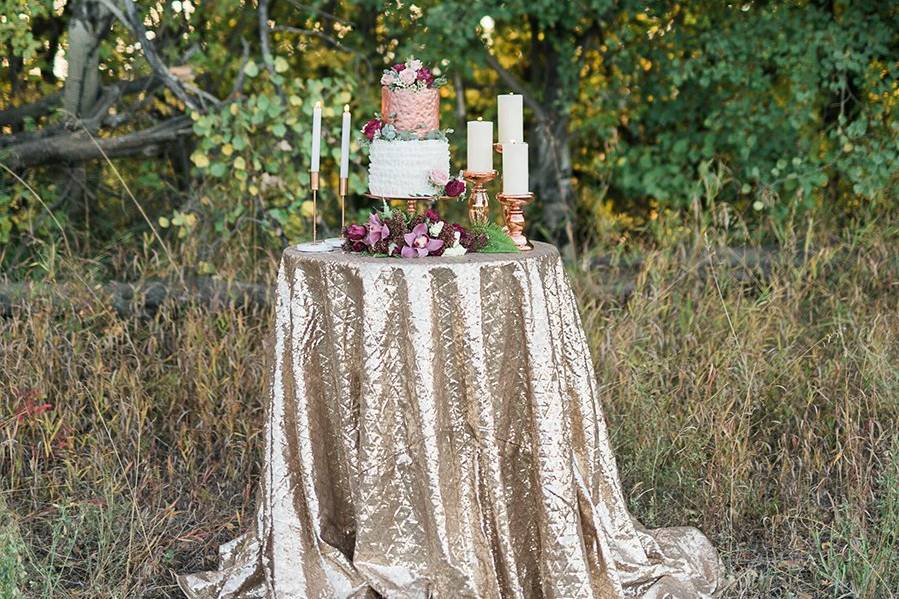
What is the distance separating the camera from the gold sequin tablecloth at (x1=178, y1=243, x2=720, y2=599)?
227 cm

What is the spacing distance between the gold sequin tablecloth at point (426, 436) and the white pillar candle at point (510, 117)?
0.89ft

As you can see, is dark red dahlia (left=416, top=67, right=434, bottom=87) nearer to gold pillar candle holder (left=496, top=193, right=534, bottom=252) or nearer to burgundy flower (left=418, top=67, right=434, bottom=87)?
burgundy flower (left=418, top=67, right=434, bottom=87)

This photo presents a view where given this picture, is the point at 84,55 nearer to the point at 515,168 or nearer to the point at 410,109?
the point at 410,109

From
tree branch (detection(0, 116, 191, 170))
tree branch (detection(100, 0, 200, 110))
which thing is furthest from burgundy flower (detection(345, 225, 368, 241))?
tree branch (detection(0, 116, 191, 170))

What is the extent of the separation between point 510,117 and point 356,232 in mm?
450

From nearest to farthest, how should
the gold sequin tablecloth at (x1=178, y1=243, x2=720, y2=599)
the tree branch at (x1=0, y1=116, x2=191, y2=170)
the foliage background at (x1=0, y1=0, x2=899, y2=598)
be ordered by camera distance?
the gold sequin tablecloth at (x1=178, y1=243, x2=720, y2=599) → the foliage background at (x1=0, y1=0, x2=899, y2=598) → the tree branch at (x1=0, y1=116, x2=191, y2=170)

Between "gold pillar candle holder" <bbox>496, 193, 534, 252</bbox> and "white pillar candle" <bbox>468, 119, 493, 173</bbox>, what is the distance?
0.08m

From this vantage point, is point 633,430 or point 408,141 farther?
point 633,430

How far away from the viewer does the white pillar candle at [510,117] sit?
2.46 m

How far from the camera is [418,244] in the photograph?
2303mm

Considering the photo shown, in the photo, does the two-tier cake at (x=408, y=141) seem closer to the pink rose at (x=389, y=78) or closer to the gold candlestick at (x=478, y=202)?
the pink rose at (x=389, y=78)

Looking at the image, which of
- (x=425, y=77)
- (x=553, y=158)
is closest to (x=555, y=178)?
(x=553, y=158)

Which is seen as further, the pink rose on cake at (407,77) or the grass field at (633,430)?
the grass field at (633,430)

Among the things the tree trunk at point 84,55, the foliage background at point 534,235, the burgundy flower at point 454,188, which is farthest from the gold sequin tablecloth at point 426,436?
the tree trunk at point 84,55
